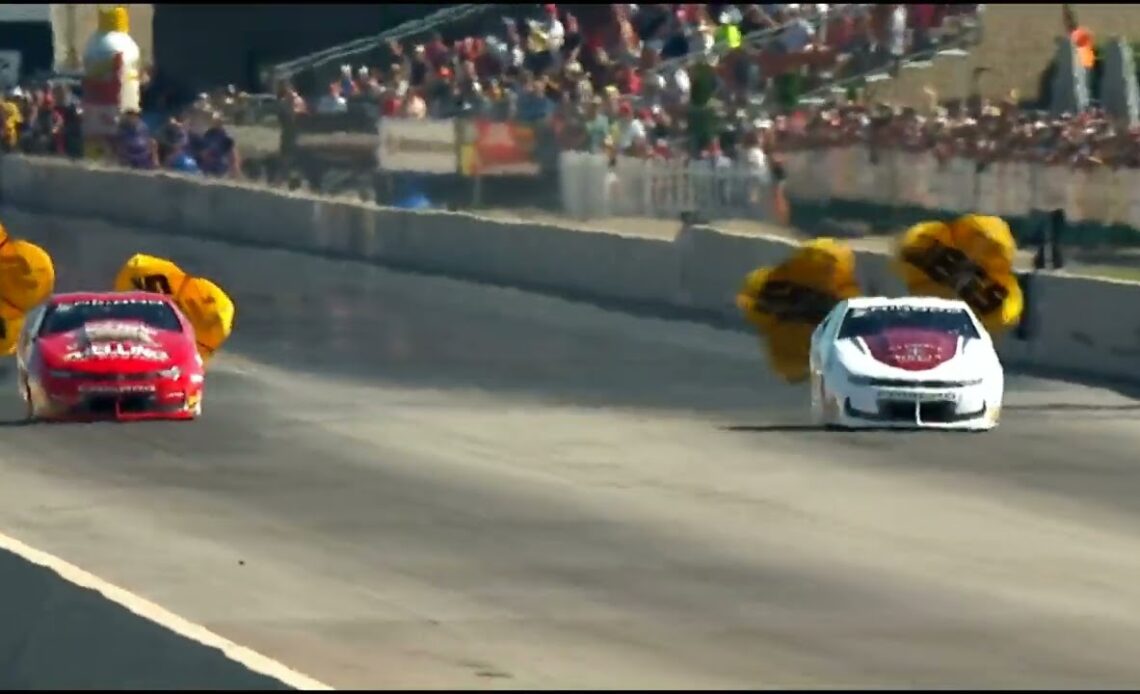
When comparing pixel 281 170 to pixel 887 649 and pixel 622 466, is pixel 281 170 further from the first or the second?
pixel 887 649

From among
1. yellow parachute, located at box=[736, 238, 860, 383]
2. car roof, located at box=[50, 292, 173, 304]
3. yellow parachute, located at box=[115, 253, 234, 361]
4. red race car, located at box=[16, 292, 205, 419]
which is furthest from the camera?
yellow parachute, located at box=[736, 238, 860, 383]

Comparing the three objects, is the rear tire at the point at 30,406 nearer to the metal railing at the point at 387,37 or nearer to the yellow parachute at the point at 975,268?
the yellow parachute at the point at 975,268

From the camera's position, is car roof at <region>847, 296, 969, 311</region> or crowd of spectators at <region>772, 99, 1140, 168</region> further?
crowd of spectators at <region>772, 99, 1140, 168</region>

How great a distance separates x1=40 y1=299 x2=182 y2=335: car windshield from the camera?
2481 centimetres

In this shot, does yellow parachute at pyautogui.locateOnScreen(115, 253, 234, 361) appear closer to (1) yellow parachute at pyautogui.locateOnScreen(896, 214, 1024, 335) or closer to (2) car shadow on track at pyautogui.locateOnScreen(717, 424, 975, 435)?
(2) car shadow on track at pyautogui.locateOnScreen(717, 424, 975, 435)

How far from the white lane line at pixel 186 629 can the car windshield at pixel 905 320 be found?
1252cm

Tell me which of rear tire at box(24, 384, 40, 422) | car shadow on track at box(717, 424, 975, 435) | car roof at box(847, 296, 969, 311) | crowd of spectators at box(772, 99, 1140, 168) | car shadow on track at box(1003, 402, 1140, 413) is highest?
crowd of spectators at box(772, 99, 1140, 168)

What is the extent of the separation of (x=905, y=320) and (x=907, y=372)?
1.08m

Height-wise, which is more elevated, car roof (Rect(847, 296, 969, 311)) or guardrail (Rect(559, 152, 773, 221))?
car roof (Rect(847, 296, 969, 311))

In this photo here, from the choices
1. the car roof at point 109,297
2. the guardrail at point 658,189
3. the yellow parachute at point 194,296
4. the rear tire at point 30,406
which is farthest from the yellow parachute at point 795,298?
the guardrail at point 658,189

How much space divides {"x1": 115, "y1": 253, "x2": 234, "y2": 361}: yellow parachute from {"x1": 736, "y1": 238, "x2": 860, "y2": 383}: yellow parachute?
186 inches

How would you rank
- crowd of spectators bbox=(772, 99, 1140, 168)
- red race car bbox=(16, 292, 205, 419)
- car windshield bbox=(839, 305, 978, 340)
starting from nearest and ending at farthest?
red race car bbox=(16, 292, 205, 419)
car windshield bbox=(839, 305, 978, 340)
crowd of spectators bbox=(772, 99, 1140, 168)

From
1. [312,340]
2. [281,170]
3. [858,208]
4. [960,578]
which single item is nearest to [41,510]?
[960,578]

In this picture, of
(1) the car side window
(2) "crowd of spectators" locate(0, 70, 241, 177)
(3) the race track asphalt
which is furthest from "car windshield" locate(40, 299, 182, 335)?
(2) "crowd of spectators" locate(0, 70, 241, 177)
